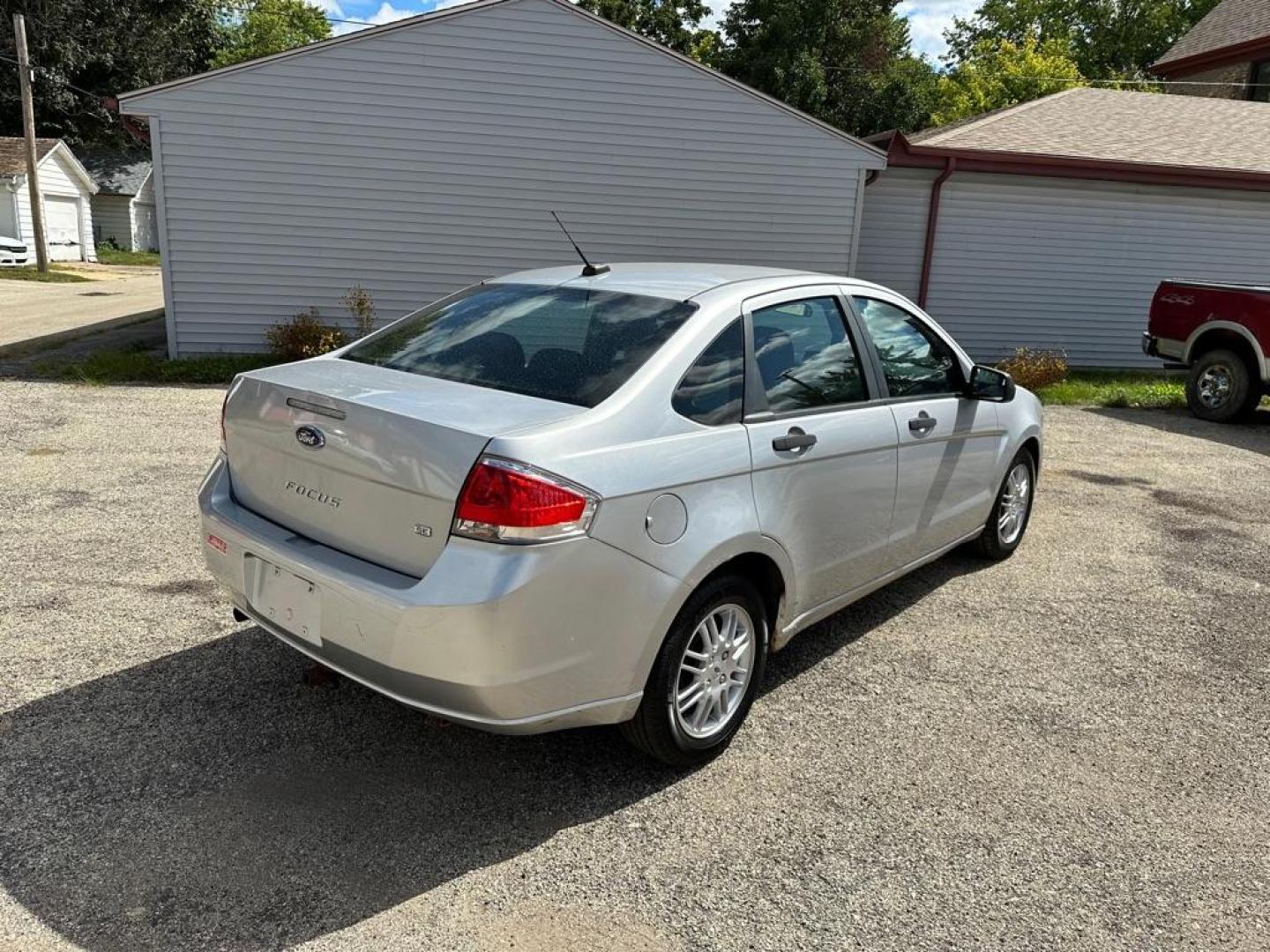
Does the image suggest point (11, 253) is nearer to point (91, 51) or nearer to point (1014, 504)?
point (91, 51)

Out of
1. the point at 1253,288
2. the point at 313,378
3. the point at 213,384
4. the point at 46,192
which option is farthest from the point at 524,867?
the point at 46,192

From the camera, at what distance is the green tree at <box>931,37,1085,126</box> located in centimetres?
3588

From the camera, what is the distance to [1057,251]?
47.1 ft

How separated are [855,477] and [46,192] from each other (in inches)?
1580

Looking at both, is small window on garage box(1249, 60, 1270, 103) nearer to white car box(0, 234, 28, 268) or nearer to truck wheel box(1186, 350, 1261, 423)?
truck wheel box(1186, 350, 1261, 423)

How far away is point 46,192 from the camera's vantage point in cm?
3531

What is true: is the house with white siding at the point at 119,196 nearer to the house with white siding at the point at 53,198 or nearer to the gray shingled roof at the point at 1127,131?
the house with white siding at the point at 53,198

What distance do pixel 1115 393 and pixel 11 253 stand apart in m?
32.7

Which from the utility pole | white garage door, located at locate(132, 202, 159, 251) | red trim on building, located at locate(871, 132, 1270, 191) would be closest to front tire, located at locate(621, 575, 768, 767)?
red trim on building, located at locate(871, 132, 1270, 191)

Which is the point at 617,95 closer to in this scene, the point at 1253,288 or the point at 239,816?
the point at 1253,288

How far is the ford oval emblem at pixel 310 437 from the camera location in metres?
2.92

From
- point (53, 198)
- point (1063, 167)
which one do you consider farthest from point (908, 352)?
point (53, 198)

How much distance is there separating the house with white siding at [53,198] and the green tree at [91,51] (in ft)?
9.89

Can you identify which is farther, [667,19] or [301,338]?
[667,19]
